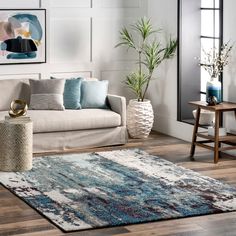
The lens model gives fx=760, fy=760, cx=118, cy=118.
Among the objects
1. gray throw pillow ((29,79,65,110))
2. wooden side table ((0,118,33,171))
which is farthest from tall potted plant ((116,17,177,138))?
wooden side table ((0,118,33,171))

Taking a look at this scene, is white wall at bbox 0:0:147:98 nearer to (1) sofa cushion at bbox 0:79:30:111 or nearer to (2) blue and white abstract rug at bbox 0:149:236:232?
(1) sofa cushion at bbox 0:79:30:111

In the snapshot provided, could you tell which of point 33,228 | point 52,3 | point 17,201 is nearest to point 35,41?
point 52,3

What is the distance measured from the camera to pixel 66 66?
9.09 m

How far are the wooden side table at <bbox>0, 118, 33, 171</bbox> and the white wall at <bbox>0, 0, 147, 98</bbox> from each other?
1841 millimetres

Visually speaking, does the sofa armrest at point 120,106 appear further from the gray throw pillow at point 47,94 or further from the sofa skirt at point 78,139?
the gray throw pillow at point 47,94

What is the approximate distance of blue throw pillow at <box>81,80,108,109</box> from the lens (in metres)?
8.53

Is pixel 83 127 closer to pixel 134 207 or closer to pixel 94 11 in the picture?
pixel 94 11

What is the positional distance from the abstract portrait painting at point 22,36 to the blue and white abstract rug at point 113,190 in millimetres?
1582

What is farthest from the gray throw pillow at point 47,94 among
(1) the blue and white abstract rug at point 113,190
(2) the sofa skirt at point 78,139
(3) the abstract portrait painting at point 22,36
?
(1) the blue and white abstract rug at point 113,190

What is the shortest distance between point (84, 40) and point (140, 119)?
122 cm

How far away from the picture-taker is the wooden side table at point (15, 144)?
698 cm

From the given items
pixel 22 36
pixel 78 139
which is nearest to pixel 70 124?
pixel 78 139

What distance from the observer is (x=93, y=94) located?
336 inches

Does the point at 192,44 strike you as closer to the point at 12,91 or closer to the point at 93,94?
the point at 93,94
